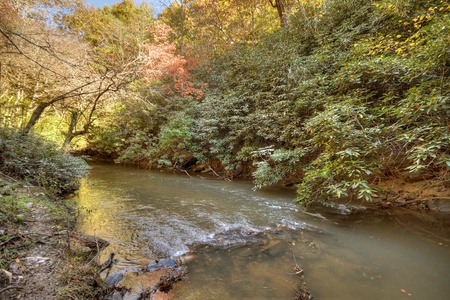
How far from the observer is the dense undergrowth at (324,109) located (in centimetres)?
327

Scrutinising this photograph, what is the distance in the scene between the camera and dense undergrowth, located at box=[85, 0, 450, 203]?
327 cm

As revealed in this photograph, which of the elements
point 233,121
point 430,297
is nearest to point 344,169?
point 430,297

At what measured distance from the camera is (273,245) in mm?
3254

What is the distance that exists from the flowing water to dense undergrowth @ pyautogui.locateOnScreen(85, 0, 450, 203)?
0.86m

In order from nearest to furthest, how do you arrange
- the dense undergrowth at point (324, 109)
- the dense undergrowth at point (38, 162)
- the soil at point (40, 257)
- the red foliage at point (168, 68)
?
the soil at point (40, 257) → the dense undergrowth at point (324, 109) → the dense undergrowth at point (38, 162) → the red foliage at point (168, 68)

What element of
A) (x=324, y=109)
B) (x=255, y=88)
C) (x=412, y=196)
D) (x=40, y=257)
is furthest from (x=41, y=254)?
(x=255, y=88)

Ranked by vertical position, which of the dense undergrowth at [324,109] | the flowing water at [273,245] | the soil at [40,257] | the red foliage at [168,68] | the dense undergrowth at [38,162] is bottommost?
the flowing water at [273,245]

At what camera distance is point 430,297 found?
7.16 ft

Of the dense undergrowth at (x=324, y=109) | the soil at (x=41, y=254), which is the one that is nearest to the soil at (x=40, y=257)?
the soil at (x=41, y=254)

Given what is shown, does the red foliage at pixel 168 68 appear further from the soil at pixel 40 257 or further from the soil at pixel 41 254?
the soil at pixel 40 257

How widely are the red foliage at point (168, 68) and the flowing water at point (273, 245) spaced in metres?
7.62

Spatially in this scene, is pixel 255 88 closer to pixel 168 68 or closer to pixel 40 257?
pixel 168 68

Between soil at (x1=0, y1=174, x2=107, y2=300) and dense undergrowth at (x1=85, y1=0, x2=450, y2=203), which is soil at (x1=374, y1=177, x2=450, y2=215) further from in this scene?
soil at (x1=0, y1=174, x2=107, y2=300)

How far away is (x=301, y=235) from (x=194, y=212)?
233 cm
